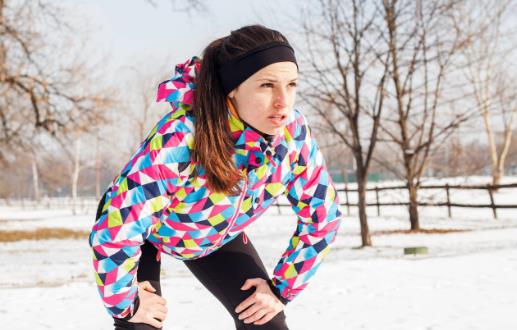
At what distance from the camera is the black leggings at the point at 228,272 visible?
2000mm

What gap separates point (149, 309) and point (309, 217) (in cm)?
68

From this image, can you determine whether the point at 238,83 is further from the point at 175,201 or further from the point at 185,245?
the point at 185,245

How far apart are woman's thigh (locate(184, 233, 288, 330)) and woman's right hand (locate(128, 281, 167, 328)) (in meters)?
0.28

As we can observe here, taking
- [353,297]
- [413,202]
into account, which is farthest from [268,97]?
[413,202]

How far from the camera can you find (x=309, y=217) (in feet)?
6.37

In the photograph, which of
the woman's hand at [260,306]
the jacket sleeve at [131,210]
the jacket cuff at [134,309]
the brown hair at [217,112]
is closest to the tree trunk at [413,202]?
the woman's hand at [260,306]

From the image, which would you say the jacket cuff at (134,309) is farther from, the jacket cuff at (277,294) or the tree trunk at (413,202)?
the tree trunk at (413,202)

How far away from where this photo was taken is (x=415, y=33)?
32.5 feet

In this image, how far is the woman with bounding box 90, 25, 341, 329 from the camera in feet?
5.22

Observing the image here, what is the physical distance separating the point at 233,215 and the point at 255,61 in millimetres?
563

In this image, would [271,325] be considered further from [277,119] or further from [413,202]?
[413,202]

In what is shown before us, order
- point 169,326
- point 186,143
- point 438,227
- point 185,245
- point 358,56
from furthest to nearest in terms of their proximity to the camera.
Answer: point 438,227, point 358,56, point 169,326, point 185,245, point 186,143

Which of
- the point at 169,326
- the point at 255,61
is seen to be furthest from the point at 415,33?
the point at 255,61

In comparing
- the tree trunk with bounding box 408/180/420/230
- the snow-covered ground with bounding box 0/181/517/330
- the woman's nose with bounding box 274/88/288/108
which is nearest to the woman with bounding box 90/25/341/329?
the woman's nose with bounding box 274/88/288/108
